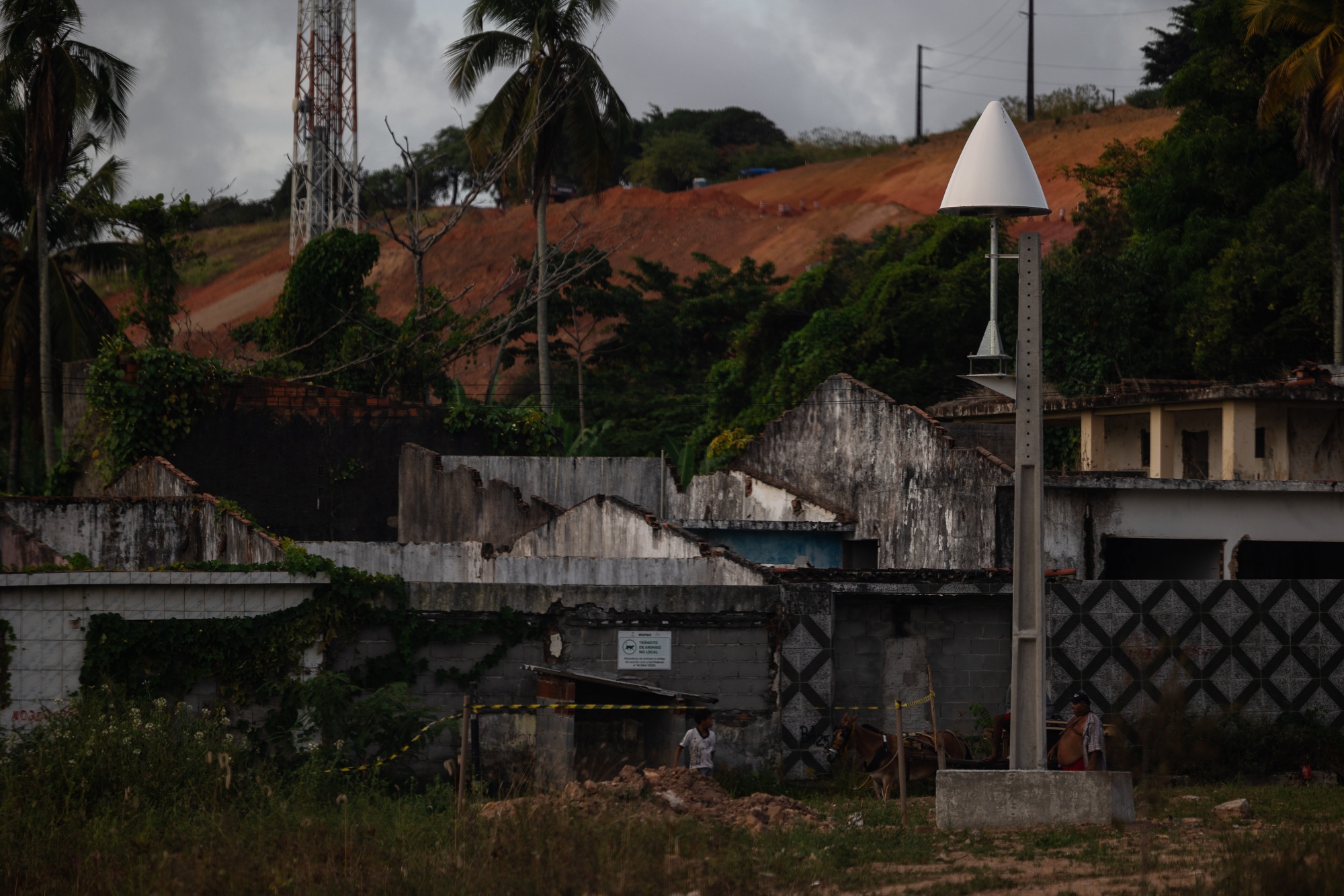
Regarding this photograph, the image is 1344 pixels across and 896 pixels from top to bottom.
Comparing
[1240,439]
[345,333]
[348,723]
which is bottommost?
[348,723]

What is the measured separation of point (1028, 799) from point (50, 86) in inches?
964

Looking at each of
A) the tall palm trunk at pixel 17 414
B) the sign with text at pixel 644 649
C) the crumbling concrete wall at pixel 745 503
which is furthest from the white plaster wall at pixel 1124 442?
the tall palm trunk at pixel 17 414

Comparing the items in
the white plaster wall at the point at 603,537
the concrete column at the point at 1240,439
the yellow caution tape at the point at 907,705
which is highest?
the concrete column at the point at 1240,439

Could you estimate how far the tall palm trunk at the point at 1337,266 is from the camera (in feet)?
82.6

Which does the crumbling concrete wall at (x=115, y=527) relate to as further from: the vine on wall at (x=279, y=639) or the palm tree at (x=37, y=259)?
the palm tree at (x=37, y=259)

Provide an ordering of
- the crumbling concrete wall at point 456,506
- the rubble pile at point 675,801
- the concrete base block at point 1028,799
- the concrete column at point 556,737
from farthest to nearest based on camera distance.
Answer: the crumbling concrete wall at point 456,506
the concrete column at point 556,737
the rubble pile at point 675,801
the concrete base block at point 1028,799

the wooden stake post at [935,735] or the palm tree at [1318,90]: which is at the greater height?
the palm tree at [1318,90]

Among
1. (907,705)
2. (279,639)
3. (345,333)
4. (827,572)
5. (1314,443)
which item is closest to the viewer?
(279,639)

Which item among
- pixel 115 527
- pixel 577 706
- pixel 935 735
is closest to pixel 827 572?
pixel 935 735

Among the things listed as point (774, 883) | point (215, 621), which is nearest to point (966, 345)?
point (215, 621)

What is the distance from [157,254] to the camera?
94.2ft

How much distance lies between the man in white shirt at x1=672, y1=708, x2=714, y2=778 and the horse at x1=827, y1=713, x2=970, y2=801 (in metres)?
1.24

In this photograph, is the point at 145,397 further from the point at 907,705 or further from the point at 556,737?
the point at 907,705

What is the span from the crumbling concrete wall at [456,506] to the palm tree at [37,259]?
13.2 m
